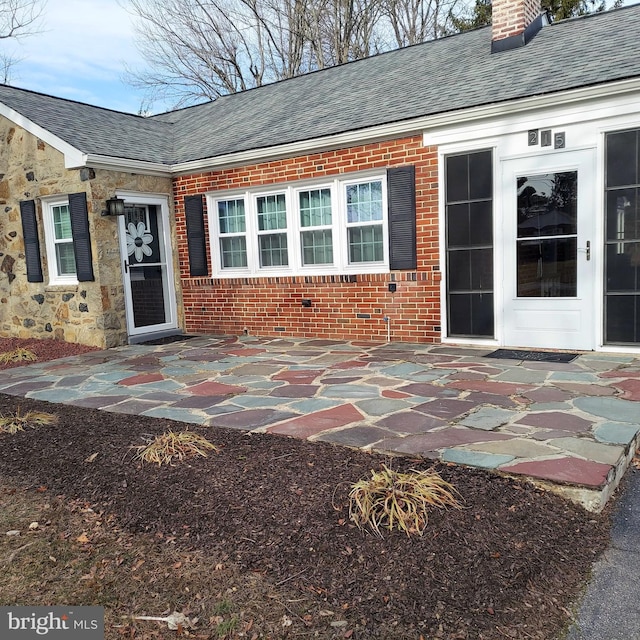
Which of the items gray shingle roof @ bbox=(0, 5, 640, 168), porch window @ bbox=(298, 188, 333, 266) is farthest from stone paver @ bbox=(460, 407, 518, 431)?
porch window @ bbox=(298, 188, 333, 266)

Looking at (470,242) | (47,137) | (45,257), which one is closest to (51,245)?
(45,257)

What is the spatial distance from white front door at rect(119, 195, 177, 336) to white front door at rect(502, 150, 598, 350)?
530 cm

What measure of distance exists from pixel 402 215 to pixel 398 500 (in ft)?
15.9

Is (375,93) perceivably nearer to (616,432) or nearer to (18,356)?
(18,356)

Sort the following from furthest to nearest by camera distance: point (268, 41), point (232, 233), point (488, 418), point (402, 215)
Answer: point (268, 41), point (232, 233), point (402, 215), point (488, 418)

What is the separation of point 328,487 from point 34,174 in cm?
749

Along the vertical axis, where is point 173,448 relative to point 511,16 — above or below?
below

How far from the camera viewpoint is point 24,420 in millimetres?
4273

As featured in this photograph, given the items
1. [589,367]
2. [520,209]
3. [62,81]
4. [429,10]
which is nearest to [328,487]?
[589,367]

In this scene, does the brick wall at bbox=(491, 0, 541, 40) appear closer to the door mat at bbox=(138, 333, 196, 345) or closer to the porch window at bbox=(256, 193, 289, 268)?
the porch window at bbox=(256, 193, 289, 268)

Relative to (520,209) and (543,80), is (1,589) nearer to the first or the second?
(520,209)

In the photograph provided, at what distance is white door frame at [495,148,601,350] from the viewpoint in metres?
5.80

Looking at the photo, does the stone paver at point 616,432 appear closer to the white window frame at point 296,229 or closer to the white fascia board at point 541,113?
the white fascia board at point 541,113

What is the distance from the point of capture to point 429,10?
1905 centimetres
